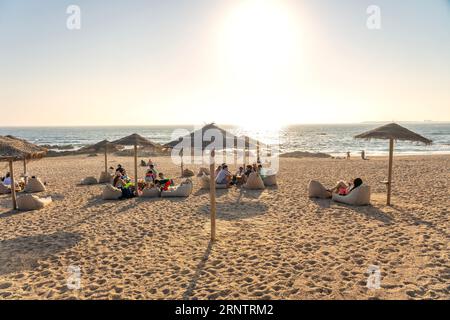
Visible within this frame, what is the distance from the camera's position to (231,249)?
5539mm

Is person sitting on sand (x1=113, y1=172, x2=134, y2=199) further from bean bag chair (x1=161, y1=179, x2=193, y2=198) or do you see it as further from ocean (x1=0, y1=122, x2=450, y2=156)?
ocean (x1=0, y1=122, x2=450, y2=156)

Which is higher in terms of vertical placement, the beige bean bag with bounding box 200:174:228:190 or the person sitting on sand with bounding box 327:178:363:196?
the person sitting on sand with bounding box 327:178:363:196

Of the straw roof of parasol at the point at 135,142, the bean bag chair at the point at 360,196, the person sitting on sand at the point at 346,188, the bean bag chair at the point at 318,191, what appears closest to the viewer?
the bean bag chair at the point at 360,196

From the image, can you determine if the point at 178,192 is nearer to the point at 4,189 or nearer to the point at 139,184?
the point at 139,184

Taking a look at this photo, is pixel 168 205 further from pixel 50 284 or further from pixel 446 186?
pixel 446 186

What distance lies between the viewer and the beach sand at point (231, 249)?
4148 millimetres

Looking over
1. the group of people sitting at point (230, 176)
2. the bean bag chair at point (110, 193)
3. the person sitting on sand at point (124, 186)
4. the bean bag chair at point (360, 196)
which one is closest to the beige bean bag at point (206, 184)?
the group of people sitting at point (230, 176)

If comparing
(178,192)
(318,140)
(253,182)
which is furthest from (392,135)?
(318,140)

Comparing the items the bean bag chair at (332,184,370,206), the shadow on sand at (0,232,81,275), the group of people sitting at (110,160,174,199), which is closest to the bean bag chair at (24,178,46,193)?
the group of people sitting at (110,160,174,199)

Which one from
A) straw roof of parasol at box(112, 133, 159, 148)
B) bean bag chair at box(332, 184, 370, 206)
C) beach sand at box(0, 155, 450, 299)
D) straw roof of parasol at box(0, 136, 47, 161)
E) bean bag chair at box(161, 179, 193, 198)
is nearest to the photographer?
beach sand at box(0, 155, 450, 299)

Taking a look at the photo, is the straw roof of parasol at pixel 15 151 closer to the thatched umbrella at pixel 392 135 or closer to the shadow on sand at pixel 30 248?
the shadow on sand at pixel 30 248

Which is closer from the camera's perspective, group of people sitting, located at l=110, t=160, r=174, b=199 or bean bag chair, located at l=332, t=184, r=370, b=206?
bean bag chair, located at l=332, t=184, r=370, b=206

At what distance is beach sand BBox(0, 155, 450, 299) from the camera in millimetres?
4148

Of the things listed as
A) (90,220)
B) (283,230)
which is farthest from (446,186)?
(90,220)
